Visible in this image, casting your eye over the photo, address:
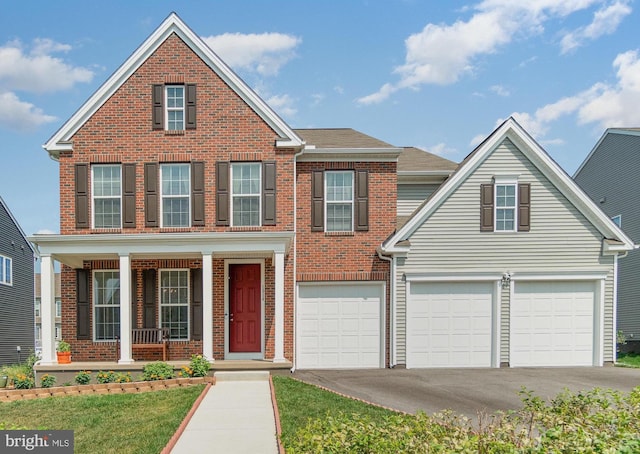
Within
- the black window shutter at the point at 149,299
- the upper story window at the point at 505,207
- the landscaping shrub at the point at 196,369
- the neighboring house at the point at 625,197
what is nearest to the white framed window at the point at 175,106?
the black window shutter at the point at 149,299

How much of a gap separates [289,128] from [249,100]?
1.40 m

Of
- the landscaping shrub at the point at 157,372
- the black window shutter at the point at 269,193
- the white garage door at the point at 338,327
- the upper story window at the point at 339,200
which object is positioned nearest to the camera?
the landscaping shrub at the point at 157,372

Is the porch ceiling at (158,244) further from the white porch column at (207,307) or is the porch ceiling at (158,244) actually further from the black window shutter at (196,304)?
the black window shutter at (196,304)

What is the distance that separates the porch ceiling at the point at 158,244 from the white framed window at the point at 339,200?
6.89 ft

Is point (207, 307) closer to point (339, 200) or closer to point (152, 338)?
point (152, 338)

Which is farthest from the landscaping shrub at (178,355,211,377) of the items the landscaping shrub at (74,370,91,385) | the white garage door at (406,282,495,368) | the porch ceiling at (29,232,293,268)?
the white garage door at (406,282,495,368)

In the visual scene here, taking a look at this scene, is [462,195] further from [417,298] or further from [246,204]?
[246,204]

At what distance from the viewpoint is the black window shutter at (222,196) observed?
48.5 ft

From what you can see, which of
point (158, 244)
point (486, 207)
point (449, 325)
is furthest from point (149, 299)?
point (486, 207)

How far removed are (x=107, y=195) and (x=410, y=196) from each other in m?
9.22

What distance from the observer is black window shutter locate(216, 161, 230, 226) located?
14.8m

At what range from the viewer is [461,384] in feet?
40.8

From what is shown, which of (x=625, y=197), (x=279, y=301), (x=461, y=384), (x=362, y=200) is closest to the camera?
(x=461, y=384)

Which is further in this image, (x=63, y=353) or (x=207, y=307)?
(x=63, y=353)
